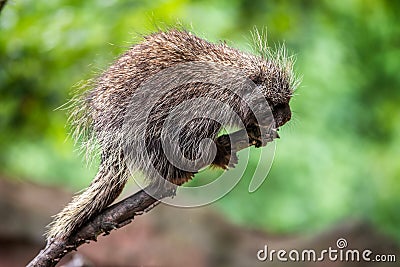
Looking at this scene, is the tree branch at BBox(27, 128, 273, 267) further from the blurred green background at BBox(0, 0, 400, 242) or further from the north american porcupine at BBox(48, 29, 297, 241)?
the blurred green background at BBox(0, 0, 400, 242)

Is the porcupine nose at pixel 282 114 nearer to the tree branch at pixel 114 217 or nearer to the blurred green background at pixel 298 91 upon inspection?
the tree branch at pixel 114 217

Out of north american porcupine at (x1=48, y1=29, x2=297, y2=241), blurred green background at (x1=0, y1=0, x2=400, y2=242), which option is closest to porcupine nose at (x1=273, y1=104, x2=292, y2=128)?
north american porcupine at (x1=48, y1=29, x2=297, y2=241)

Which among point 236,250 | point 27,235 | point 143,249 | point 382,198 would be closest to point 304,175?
point 382,198

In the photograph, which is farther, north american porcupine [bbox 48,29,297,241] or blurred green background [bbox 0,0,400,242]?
blurred green background [bbox 0,0,400,242]

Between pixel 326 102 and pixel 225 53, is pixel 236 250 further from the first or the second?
pixel 225 53

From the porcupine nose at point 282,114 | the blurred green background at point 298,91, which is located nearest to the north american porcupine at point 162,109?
the porcupine nose at point 282,114

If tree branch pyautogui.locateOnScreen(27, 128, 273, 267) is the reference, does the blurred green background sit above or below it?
above

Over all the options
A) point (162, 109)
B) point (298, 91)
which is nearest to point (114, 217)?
point (162, 109)
